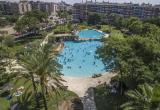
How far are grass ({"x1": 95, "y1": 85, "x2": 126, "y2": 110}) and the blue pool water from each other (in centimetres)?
1660

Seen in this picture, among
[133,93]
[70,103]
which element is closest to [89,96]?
[70,103]

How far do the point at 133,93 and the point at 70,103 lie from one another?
1621 centimetres

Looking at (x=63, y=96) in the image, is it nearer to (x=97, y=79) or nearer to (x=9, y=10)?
(x=97, y=79)

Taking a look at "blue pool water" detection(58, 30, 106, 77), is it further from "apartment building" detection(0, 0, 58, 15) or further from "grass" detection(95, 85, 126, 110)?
"apartment building" detection(0, 0, 58, 15)

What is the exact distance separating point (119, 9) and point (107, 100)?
10733 cm

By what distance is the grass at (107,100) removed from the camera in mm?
33269

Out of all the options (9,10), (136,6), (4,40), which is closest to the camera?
(4,40)

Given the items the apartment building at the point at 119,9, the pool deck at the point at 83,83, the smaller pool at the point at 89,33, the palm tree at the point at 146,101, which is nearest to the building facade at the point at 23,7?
the apartment building at the point at 119,9

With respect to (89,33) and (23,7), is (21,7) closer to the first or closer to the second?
(23,7)

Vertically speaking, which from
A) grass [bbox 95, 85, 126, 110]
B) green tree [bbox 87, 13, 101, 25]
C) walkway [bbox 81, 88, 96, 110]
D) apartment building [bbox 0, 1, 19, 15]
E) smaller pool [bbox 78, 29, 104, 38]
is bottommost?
smaller pool [bbox 78, 29, 104, 38]

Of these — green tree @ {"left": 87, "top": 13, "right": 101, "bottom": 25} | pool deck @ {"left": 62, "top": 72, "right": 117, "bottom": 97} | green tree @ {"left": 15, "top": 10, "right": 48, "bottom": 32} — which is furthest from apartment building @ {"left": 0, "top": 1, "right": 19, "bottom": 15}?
pool deck @ {"left": 62, "top": 72, "right": 117, "bottom": 97}

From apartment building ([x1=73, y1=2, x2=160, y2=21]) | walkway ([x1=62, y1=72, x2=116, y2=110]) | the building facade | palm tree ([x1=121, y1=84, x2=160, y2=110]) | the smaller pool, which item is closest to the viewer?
palm tree ([x1=121, y1=84, x2=160, y2=110])

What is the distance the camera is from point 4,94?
38844 mm

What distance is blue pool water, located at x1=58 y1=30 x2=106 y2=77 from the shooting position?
57.0 metres
